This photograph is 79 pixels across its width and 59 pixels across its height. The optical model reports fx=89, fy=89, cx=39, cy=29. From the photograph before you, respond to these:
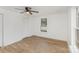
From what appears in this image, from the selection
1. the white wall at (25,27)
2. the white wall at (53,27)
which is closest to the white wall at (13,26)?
the white wall at (25,27)

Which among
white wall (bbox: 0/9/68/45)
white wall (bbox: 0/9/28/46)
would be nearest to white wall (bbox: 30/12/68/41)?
white wall (bbox: 0/9/68/45)

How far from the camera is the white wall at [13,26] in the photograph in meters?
2.37

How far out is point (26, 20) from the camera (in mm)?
2314

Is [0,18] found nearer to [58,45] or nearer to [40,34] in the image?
[40,34]

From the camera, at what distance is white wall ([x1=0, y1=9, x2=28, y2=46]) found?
93.5 inches

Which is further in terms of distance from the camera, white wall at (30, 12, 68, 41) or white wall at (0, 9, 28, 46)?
white wall at (0, 9, 28, 46)

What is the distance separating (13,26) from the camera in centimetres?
249

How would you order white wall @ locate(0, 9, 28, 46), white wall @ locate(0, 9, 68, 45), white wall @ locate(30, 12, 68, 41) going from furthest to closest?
1. white wall @ locate(0, 9, 28, 46)
2. white wall @ locate(0, 9, 68, 45)
3. white wall @ locate(30, 12, 68, 41)

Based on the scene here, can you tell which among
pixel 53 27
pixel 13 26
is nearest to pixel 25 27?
pixel 13 26

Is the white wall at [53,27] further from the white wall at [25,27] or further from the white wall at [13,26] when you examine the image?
the white wall at [13,26]

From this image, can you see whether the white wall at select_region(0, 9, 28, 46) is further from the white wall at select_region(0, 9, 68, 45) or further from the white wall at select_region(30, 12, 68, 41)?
the white wall at select_region(30, 12, 68, 41)
